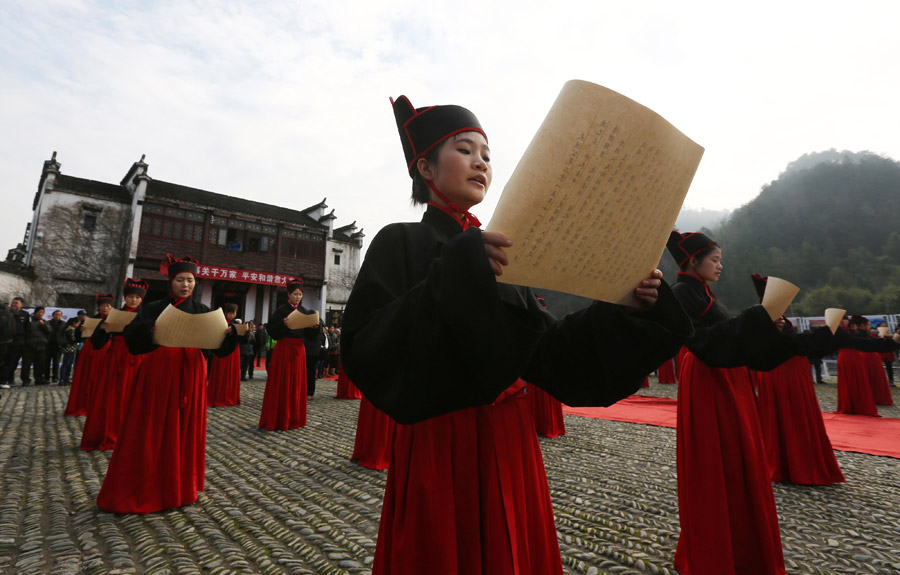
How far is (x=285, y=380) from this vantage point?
6.63 metres

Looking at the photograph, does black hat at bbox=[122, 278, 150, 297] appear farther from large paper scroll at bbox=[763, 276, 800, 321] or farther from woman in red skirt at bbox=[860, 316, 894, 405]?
woman in red skirt at bbox=[860, 316, 894, 405]

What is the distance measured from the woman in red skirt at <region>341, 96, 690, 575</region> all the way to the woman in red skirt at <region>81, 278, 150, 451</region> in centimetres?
515

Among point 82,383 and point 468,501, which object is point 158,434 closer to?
point 468,501

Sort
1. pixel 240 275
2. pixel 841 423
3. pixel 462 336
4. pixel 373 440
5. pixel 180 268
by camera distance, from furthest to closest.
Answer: pixel 240 275
pixel 841 423
pixel 373 440
pixel 180 268
pixel 462 336

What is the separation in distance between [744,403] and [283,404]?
5985 mm

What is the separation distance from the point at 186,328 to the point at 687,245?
393 cm

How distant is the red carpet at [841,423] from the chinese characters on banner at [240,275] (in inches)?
669

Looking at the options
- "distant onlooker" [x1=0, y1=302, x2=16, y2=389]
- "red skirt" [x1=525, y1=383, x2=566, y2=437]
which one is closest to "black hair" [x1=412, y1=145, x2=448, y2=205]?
"red skirt" [x1=525, y1=383, x2=566, y2=437]

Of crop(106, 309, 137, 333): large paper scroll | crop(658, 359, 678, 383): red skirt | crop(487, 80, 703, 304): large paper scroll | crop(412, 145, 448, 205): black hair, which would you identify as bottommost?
crop(658, 359, 678, 383): red skirt

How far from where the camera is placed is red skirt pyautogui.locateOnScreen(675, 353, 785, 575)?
7.43ft

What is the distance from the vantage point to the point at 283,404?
658 cm

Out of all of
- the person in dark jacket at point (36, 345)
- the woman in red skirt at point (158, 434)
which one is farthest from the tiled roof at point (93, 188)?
the woman in red skirt at point (158, 434)

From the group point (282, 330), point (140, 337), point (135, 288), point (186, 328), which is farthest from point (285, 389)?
point (186, 328)

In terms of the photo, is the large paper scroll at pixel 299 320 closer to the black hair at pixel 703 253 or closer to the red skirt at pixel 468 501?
the black hair at pixel 703 253
